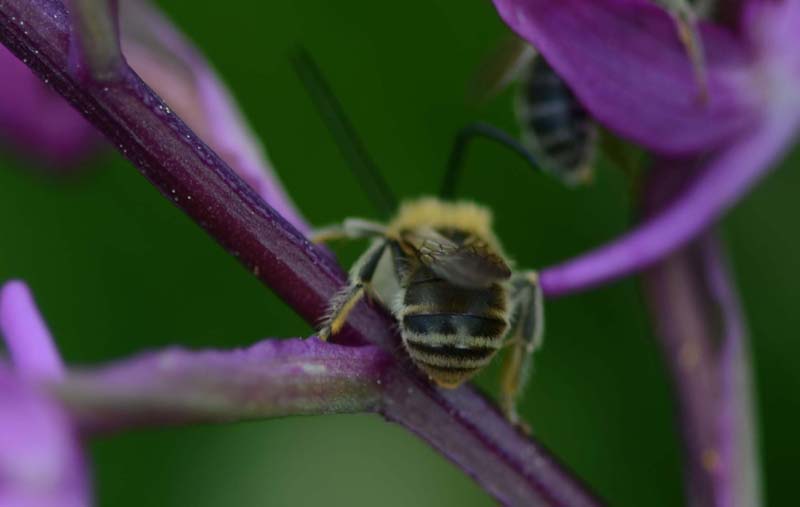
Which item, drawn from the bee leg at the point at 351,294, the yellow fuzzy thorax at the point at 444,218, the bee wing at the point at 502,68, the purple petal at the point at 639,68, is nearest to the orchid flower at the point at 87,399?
the bee leg at the point at 351,294

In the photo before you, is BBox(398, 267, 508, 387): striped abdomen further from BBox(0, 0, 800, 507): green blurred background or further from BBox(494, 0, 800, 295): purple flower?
BBox(0, 0, 800, 507): green blurred background

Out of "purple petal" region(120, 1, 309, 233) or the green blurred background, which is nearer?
"purple petal" region(120, 1, 309, 233)

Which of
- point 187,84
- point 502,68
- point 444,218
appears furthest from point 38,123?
point 444,218

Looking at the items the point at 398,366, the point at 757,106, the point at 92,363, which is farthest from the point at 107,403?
the point at 92,363

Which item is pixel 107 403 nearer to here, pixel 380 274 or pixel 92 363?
pixel 380 274

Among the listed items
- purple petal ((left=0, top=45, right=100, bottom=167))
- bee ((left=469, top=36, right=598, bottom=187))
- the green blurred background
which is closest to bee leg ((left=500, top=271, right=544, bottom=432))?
bee ((left=469, top=36, right=598, bottom=187))

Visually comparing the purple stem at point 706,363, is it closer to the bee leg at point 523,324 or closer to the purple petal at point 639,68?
the purple petal at point 639,68

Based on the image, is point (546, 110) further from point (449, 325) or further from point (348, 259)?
point (348, 259)
